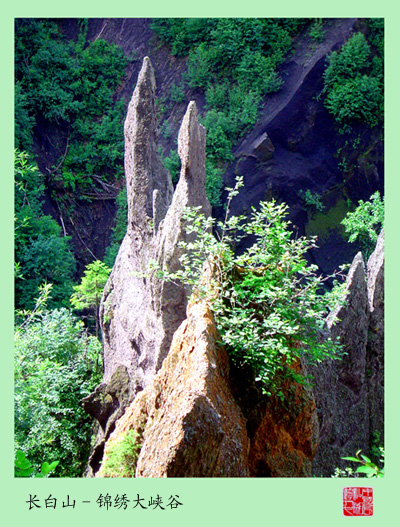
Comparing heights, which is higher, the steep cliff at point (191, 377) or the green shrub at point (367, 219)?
the green shrub at point (367, 219)

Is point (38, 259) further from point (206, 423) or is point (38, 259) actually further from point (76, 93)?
point (206, 423)

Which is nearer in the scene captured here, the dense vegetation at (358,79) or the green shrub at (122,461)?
the green shrub at (122,461)

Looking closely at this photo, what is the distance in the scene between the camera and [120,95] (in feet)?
57.8

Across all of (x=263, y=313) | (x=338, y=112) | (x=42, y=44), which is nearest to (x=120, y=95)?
(x=42, y=44)

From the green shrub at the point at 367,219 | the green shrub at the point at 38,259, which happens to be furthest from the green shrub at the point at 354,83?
the green shrub at the point at 38,259

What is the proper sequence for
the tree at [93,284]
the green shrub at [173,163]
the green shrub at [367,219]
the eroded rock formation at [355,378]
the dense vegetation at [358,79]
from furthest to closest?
the dense vegetation at [358,79]
the green shrub at [173,163]
the green shrub at [367,219]
the tree at [93,284]
the eroded rock formation at [355,378]

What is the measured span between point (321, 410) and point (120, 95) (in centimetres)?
1366

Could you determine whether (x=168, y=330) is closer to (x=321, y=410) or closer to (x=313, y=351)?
(x=321, y=410)

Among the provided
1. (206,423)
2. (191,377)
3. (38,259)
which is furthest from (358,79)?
(206,423)

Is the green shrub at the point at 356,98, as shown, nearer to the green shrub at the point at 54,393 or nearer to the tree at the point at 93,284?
the tree at the point at 93,284
